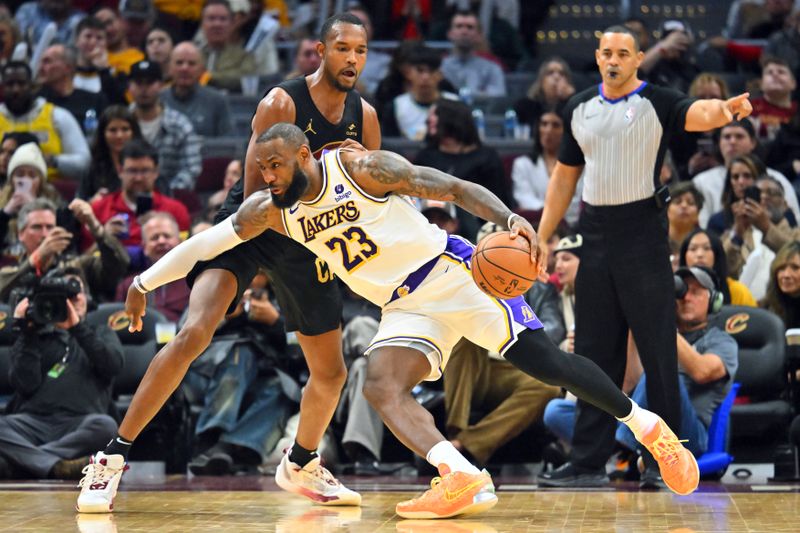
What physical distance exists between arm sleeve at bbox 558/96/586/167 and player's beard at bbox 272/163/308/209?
7.00 ft

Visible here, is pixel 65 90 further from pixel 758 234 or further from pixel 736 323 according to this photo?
pixel 736 323

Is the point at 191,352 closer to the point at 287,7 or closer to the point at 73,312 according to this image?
the point at 73,312

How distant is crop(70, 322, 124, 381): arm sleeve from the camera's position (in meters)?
7.87

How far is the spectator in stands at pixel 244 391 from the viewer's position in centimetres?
817

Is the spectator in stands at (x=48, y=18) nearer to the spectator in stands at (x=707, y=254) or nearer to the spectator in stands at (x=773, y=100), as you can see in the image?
the spectator in stands at (x=773, y=100)

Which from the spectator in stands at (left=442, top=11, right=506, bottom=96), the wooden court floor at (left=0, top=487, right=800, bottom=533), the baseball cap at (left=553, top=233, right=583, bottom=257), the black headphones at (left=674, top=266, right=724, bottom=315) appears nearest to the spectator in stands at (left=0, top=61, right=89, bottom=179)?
the spectator in stands at (left=442, top=11, right=506, bottom=96)

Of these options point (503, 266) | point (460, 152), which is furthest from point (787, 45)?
point (503, 266)

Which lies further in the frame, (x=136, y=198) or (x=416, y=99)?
(x=416, y=99)

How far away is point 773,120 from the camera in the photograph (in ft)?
36.2

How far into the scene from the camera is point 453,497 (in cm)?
527

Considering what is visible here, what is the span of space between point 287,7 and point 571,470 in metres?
8.38

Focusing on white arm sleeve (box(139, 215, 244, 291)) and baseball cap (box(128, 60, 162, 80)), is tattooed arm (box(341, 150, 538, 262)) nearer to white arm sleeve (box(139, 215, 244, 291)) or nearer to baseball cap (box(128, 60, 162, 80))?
white arm sleeve (box(139, 215, 244, 291))

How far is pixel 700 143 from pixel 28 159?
5.18m

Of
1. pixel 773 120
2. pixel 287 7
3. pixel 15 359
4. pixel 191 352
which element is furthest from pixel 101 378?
→ pixel 287 7
